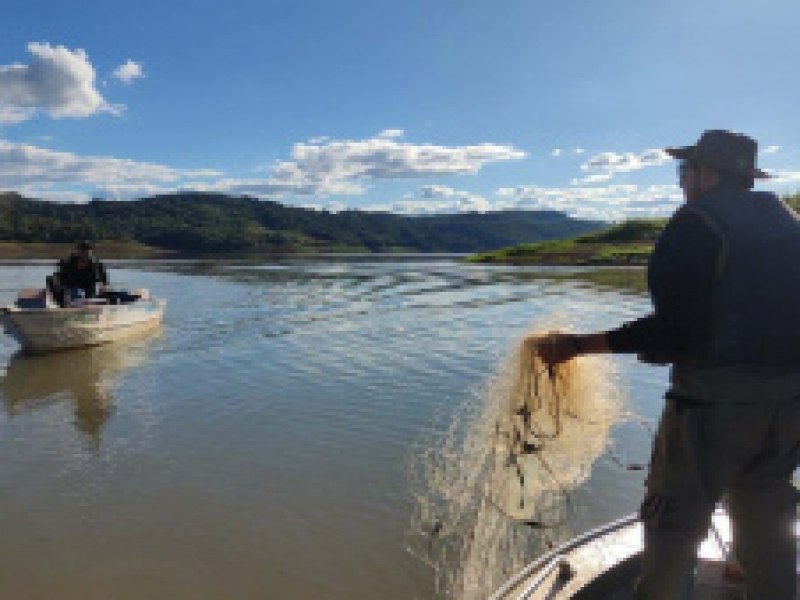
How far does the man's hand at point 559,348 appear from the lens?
3.91 m

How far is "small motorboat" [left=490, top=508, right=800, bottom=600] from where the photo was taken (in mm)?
4055

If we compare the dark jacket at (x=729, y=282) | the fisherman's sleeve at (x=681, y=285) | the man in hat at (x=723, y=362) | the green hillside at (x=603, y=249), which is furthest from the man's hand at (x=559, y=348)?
the green hillside at (x=603, y=249)

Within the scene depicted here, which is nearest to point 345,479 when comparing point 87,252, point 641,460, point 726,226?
point 641,460

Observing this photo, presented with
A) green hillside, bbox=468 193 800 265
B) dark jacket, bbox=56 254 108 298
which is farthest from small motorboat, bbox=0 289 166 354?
green hillside, bbox=468 193 800 265

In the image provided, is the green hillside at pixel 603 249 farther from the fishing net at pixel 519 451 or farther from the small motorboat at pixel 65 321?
the fishing net at pixel 519 451

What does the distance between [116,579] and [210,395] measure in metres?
7.15

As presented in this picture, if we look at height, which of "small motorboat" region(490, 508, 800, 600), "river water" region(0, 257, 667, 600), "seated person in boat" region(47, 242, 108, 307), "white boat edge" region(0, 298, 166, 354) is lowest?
"river water" region(0, 257, 667, 600)

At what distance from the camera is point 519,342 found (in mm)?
4758

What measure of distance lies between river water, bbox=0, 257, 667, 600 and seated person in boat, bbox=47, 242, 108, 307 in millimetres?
1733

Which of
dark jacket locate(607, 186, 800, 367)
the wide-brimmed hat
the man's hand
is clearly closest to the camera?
dark jacket locate(607, 186, 800, 367)

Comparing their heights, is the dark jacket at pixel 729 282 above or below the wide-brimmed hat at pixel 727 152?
below

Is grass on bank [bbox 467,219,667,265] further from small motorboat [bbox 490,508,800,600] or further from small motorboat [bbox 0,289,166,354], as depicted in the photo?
small motorboat [bbox 490,508,800,600]

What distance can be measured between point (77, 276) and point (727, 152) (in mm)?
19497

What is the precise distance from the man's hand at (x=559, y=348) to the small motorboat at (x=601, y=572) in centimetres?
109
